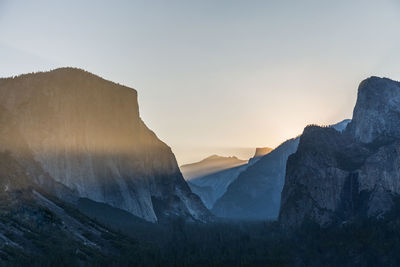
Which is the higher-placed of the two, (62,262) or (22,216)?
(22,216)

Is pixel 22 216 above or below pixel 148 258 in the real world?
above

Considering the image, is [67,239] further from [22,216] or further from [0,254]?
[0,254]

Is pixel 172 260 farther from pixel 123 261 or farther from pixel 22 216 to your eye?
pixel 22 216

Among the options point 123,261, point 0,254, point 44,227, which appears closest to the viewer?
point 0,254

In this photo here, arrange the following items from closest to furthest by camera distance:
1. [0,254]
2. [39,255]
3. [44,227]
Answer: [0,254]
[39,255]
[44,227]

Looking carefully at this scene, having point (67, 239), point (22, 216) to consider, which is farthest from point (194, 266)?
point (22, 216)

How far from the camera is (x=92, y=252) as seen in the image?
630ft

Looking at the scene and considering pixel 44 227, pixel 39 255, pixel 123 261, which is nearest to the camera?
pixel 39 255

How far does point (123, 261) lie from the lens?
Answer: 185m

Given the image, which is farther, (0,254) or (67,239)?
(67,239)

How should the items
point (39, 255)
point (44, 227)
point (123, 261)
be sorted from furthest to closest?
point (44, 227) < point (123, 261) < point (39, 255)

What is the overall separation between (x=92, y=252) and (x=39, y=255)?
24725 millimetres

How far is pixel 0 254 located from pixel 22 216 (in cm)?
4104

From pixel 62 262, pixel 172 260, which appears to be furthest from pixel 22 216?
pixel 172 260
